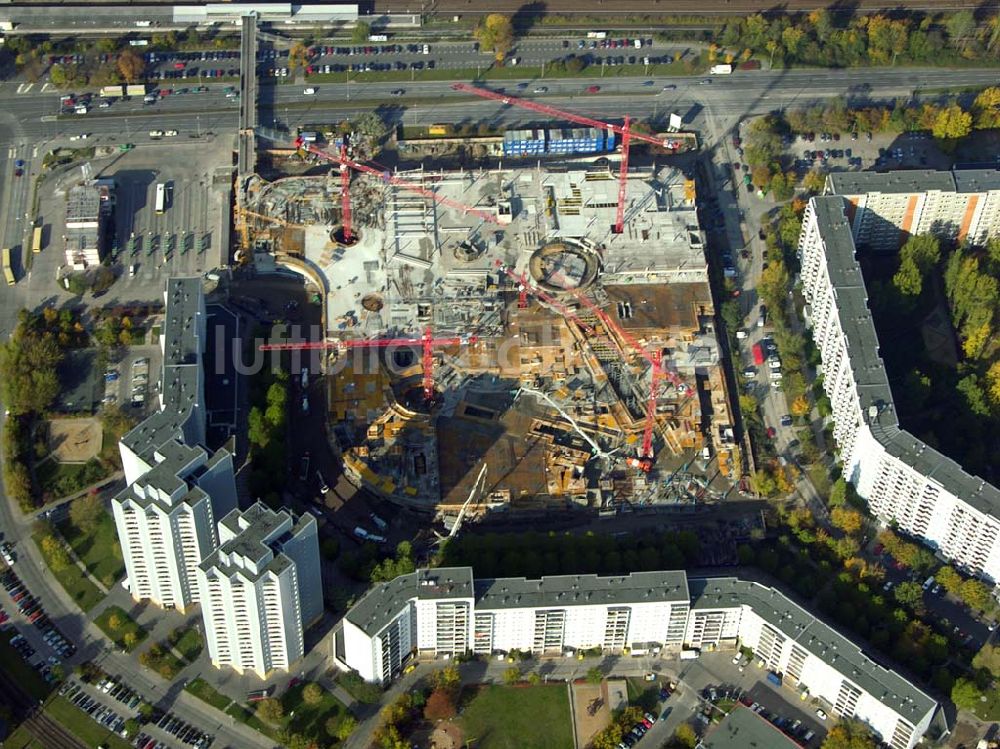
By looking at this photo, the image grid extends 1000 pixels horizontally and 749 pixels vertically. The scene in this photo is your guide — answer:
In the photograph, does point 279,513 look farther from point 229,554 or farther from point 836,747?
point 836,747

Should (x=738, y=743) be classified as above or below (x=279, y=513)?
below

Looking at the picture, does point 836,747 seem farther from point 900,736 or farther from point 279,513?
point 279,513

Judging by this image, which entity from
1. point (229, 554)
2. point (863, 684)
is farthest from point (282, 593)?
point (863, 684)

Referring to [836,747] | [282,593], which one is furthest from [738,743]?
[282,593]

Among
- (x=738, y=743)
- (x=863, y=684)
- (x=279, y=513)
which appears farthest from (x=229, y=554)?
(x=863, y=684)

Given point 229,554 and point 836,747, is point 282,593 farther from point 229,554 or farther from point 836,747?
point 836,747

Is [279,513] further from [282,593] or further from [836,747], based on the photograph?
[836,747]

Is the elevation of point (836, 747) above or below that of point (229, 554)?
below

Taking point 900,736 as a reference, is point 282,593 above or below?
above
